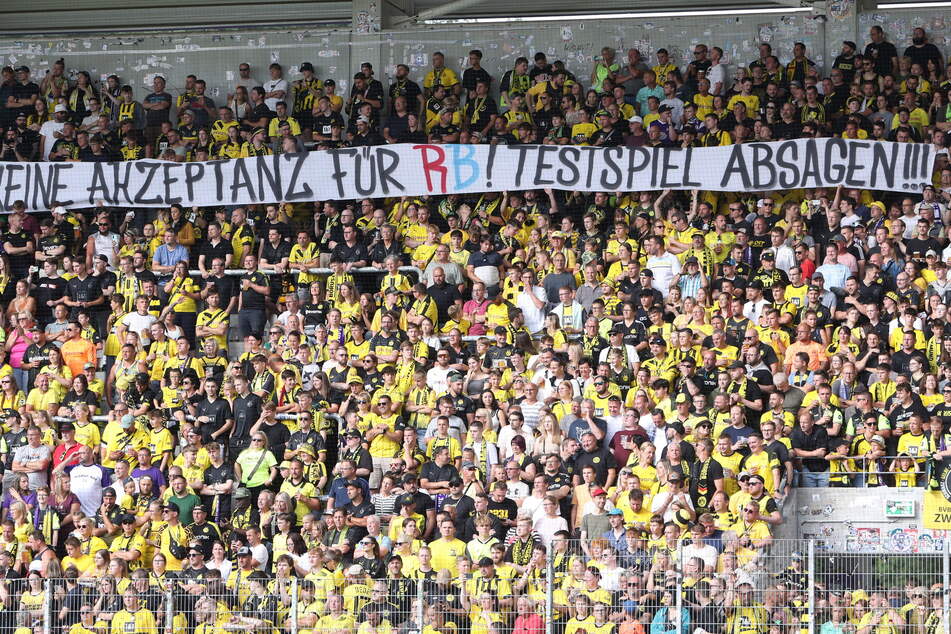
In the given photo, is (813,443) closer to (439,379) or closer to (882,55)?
(439,379)

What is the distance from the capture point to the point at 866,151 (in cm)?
1762

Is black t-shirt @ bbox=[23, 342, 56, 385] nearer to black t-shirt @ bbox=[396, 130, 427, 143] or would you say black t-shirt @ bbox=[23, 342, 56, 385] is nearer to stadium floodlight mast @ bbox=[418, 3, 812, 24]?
black t-shirt @ bbox=[396, 130, 427, 143]

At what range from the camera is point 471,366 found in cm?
1588

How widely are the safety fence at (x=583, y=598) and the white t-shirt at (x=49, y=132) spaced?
30.3ft

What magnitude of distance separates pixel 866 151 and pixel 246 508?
8213 mm

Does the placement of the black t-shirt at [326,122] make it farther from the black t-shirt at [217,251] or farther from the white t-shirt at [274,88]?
the black t-shirt at [217,251]

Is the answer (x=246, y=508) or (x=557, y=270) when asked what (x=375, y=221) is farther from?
(x=246, y=508)

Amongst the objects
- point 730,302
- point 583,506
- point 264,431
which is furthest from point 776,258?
point 264,431

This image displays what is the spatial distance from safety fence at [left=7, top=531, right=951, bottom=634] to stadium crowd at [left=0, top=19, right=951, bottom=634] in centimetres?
3

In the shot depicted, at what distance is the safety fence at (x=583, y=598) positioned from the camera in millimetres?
11211

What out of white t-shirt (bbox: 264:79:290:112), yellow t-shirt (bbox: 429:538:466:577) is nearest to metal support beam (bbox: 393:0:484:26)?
white t-shirt (bbox: 264:79:290:112)

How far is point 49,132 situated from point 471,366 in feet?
26.6

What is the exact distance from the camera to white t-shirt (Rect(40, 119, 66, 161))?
20.6 meters

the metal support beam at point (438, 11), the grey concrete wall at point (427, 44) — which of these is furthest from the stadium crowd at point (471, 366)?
the metal support beam at point (438, 11)
